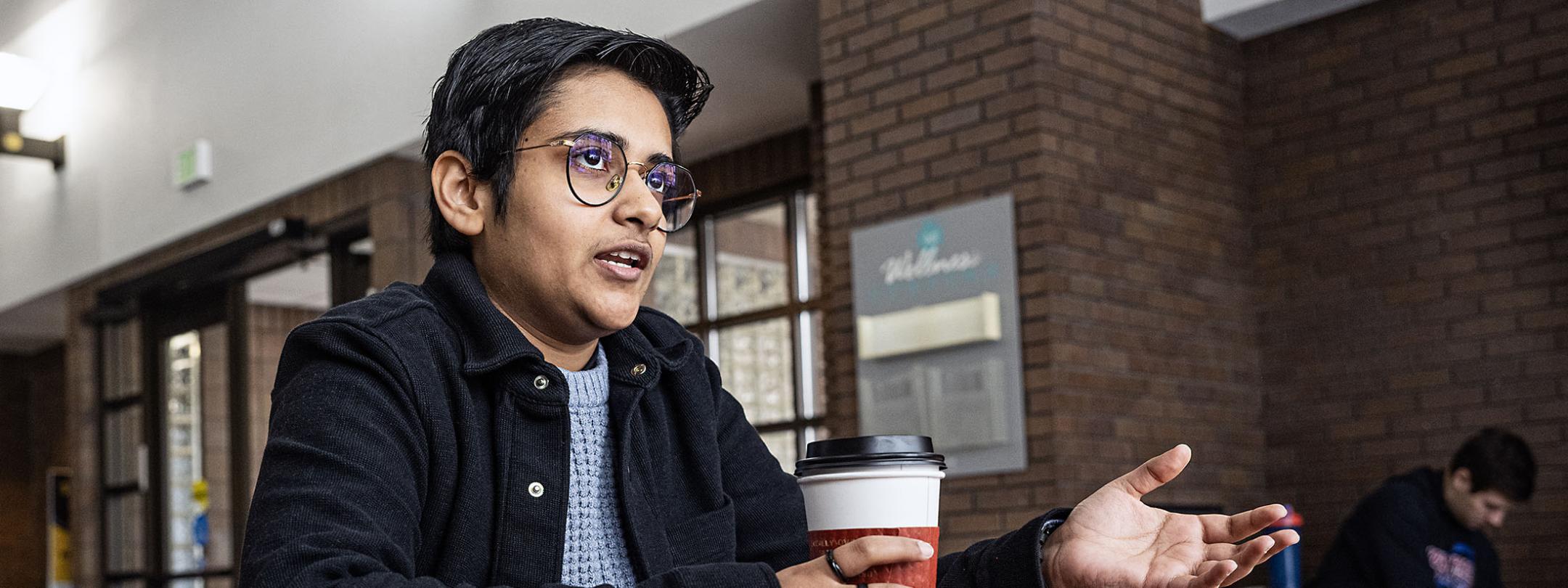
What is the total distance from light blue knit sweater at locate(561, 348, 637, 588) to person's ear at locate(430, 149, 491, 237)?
171mm

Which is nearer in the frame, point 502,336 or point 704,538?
point 502,336

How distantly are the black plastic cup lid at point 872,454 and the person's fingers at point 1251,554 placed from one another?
29 centimetres

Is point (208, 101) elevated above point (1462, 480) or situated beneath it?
elevated above

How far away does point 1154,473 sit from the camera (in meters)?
1.34

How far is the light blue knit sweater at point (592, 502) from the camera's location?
4.41ft

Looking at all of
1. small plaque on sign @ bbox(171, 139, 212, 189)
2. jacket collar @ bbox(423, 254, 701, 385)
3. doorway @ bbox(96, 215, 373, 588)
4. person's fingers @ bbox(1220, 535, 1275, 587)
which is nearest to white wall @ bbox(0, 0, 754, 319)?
small plaque on sign @ bbox(171, 139, 212, 189)

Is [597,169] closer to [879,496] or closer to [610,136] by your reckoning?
[610,136]

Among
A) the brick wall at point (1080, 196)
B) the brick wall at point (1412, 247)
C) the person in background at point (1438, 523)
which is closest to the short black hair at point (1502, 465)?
the person in background at point (1438, 523)

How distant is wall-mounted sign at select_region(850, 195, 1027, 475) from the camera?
14.5 ft

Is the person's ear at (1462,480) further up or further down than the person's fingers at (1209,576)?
further down

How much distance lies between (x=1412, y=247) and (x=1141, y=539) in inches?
149

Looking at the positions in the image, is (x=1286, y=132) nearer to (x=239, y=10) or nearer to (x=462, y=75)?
(x=462, y=75)

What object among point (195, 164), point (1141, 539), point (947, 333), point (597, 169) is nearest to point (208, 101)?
point (195, 164)

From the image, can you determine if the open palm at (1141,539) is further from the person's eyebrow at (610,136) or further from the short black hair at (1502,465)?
the short black hair at (1502,465)
